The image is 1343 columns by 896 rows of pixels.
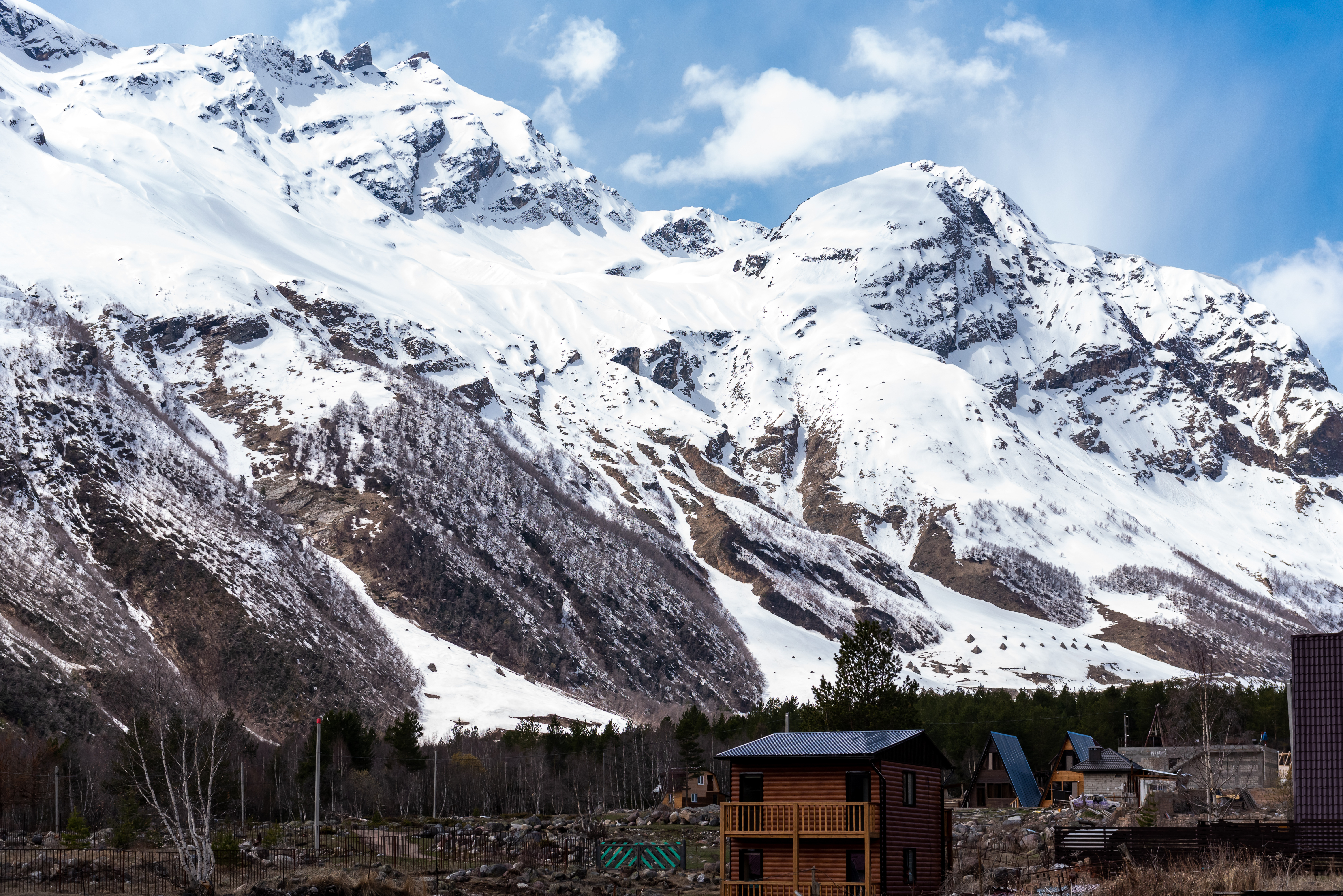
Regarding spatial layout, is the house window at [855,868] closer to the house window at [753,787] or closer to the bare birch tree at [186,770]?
the house window at [753,787]

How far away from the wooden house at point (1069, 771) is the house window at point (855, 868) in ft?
161

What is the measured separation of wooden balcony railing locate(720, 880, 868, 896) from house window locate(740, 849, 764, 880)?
13 centimetres

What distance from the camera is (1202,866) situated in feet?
123

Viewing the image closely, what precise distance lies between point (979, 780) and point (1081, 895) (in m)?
62.9

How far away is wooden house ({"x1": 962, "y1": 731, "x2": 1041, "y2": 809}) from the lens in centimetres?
9400

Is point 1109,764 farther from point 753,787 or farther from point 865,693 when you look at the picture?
point 753,787

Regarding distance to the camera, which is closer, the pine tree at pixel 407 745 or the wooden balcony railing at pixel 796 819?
the wooden balcony railing at pixel 796 819

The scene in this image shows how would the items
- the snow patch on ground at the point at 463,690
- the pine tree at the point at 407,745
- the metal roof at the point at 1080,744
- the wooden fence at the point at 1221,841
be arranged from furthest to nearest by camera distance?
the snow patch on ground at the point at 463,690, the pine tree at the point at 407,745, the metal roof at the point at 1080,744, the wooden fence at the point at 1221,841

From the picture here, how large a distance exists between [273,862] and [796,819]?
85.5 ft

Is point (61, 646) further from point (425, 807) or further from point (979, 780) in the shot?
point (979, 780)

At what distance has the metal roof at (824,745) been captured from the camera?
1695 inches

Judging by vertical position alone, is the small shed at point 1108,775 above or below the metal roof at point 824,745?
below

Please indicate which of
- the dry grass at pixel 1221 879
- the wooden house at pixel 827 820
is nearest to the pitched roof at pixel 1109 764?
the wooden house at pixel 827 820

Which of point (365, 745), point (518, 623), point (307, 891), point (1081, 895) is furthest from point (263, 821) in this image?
point (518, 623)
